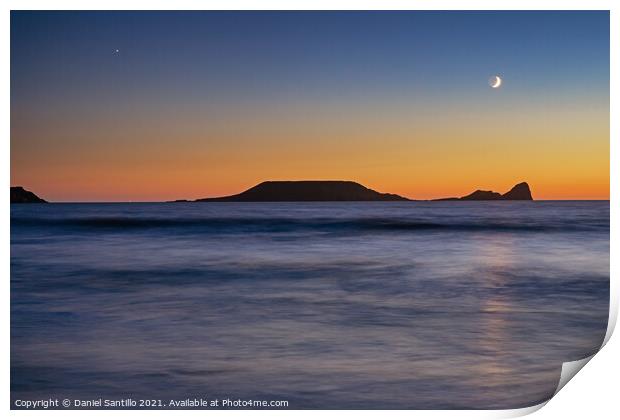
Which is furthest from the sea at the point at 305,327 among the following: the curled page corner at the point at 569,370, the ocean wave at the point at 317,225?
the ocean wave at the point at 317,225

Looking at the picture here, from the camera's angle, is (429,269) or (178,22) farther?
(178,22)

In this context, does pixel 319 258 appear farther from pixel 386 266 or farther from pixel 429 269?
pixel 429 269

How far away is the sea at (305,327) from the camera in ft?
10.6

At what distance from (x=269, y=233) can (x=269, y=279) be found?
7424mm

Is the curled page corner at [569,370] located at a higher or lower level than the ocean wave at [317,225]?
lower

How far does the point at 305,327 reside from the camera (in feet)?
14.0

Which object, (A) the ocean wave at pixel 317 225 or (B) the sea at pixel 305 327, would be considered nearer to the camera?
(B) the sea at pixel 305 327

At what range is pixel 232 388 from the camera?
3240 mm
